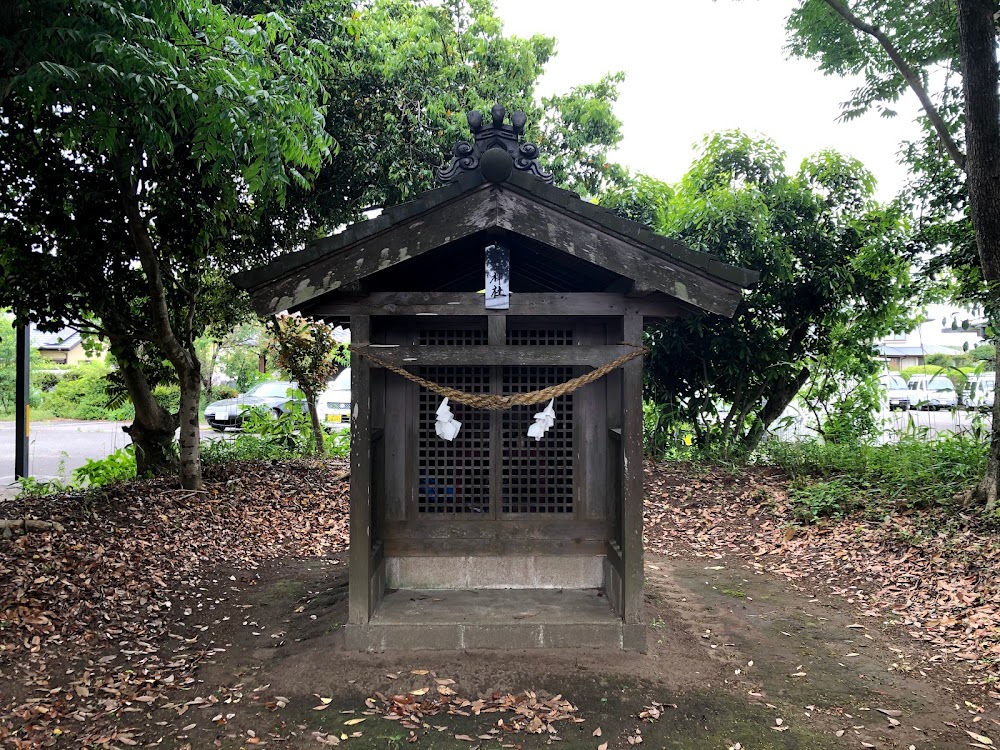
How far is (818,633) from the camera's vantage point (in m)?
5.57

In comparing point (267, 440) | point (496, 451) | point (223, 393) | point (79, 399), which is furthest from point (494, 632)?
point (79, 399)

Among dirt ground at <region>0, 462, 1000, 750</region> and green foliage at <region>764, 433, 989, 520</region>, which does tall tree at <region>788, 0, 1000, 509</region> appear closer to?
green foliage at <region>764, 433, 989, 520</region>

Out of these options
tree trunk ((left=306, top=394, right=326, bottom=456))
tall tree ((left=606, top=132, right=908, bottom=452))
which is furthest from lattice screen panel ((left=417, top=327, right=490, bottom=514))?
tree trunk ((left=306, top=394, right=326, bottom=456))

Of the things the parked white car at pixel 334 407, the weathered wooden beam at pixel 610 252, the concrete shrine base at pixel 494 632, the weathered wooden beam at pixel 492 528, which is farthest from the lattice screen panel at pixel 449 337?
the parked white car at pixel 334 407

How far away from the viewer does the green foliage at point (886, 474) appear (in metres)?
8.39

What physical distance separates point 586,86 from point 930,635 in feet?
41.5

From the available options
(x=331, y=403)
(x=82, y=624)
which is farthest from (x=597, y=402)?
(x=331, y=403)

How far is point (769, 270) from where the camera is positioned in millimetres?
10719

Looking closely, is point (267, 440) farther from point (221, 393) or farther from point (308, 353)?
point (221, 393)

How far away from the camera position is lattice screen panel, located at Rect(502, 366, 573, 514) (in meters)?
5.77

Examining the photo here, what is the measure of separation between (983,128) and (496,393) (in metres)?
6.20

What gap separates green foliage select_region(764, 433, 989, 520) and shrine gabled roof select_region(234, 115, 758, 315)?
536 cm

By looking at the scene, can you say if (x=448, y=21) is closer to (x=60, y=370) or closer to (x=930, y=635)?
(x=930, y=635)

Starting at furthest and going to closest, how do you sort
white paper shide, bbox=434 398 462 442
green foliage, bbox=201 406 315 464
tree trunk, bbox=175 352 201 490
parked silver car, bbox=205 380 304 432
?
parked silver car, bbox=205 380 304 432 < green foliage, bbox=201 406 315 464 < tree trunk, bbox=175 352 201 490 < white paper shide, bbox=434 398 462 442
